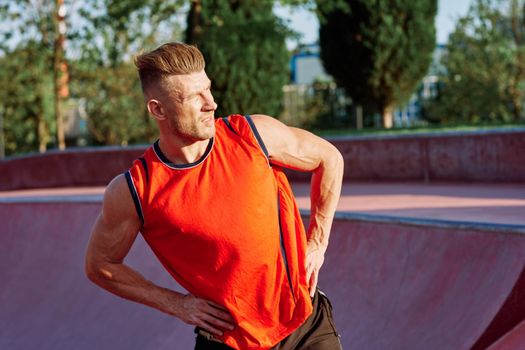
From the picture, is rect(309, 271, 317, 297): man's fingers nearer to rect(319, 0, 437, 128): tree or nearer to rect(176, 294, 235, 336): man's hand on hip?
rect(176, 294, 235, 336): man's hand on hip

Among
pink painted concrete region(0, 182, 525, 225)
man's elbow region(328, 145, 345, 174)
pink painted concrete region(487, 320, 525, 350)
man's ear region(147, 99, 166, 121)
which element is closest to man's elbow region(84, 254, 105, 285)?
man's ear region(147, 99, 166, 121)

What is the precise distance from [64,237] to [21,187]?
7.23 meters

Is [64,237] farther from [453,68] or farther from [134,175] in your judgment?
[453,68]

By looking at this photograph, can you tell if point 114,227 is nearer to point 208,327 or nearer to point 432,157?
point 208,327

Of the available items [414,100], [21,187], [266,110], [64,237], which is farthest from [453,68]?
[64,237]

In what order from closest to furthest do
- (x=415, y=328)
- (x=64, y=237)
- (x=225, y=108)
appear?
(x=415, y=328), (x=64, y=237), (x=225, y=108)

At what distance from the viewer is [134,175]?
3180 millimetres

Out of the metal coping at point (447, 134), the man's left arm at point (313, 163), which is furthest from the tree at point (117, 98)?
the man's left arm at point (313, 163)

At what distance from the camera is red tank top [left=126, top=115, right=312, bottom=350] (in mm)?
3119

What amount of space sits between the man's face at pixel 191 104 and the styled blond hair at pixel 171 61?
0.03 meters

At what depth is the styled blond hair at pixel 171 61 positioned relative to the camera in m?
3.09

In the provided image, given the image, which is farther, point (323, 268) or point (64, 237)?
point (64, 237)

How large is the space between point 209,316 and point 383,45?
1548cm

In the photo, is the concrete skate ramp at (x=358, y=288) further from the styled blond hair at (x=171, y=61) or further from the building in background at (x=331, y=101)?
the building in background at (x=331, y=101)
